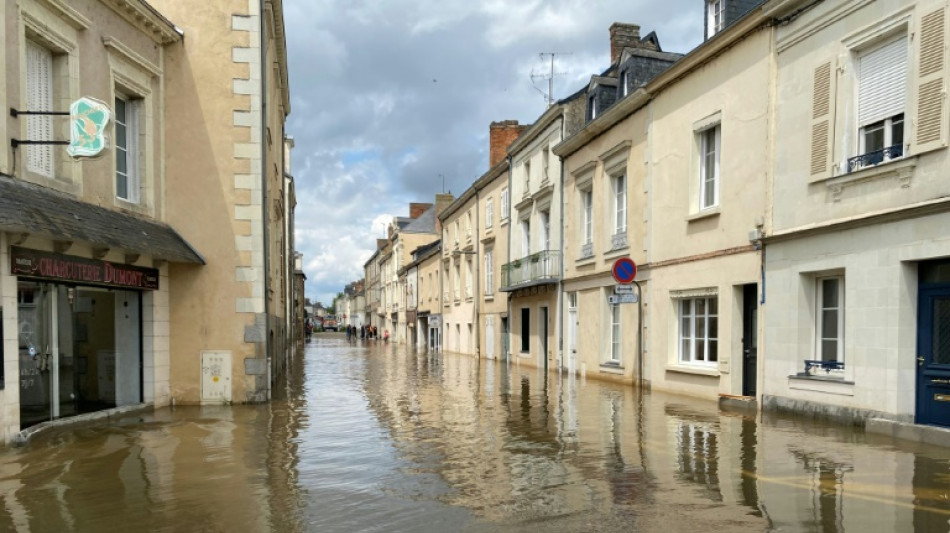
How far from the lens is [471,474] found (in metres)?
6.80

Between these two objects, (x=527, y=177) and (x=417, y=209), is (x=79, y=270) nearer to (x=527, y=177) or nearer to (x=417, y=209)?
(x=527, y=177)

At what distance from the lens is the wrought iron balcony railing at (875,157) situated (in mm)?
8992

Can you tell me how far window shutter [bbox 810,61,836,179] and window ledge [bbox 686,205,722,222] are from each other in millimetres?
2594

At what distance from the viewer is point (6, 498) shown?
581 cm

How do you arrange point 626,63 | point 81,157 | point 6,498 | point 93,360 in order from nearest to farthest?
point 6,498, point 81,157, point 93,360, point 626,63

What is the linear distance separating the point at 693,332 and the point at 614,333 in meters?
3.95

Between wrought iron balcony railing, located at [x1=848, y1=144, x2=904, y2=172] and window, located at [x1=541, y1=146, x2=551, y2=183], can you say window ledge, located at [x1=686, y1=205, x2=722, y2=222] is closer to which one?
wrought iron balcony railing, located at [x1=848, y1=144, x2=904, y2=172]

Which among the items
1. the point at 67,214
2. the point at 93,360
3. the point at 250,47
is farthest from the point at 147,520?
the point at 250,47

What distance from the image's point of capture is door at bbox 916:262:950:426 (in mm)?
8328

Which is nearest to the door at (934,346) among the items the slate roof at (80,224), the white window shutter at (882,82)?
the white window shutter at (882,82)

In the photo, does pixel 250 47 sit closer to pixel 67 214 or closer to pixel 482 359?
pixel 67 214

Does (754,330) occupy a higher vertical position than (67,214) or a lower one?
lower

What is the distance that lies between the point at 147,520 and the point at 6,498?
1647 millimetres

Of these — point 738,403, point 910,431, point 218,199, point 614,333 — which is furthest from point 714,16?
point 218,199
